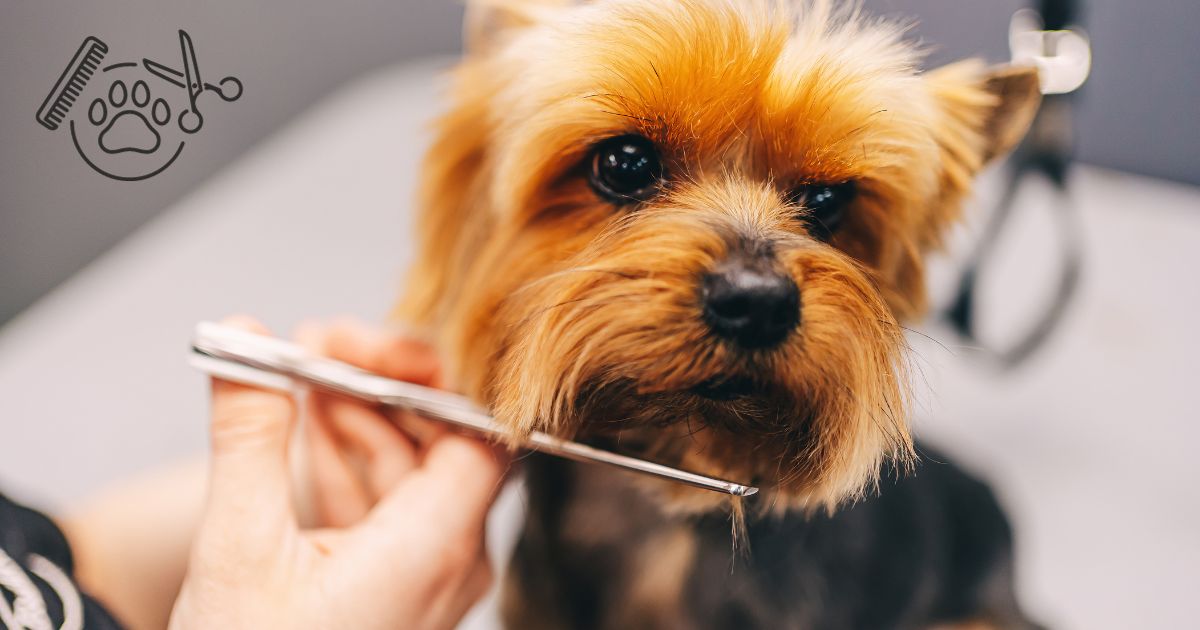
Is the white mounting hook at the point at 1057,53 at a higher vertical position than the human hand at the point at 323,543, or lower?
higher

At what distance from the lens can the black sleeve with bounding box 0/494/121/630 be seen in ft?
1.54

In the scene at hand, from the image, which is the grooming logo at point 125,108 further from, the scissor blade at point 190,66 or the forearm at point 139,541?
the forearm at point 139,541

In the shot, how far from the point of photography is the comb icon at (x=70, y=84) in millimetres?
479

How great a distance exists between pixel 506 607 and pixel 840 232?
63 centimetres

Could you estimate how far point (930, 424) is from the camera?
132 cm

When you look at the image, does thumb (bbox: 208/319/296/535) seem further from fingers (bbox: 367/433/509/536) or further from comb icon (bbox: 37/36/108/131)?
comb icon (bbox: 37/36/108/131)

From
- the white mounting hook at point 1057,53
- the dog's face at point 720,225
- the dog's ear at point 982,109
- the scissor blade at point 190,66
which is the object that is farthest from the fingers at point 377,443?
the white mounting hook at point 1057,53

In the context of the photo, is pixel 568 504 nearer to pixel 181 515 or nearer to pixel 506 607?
pixel 506 607

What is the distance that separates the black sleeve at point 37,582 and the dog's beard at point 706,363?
31cm

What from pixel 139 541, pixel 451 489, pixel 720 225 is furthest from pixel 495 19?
pixel 139 541

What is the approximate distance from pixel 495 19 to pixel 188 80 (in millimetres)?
384

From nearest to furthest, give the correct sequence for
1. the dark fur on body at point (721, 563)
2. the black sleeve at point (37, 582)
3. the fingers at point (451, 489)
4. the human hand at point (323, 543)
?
1. the black sleeve at point (37, 582)
2. the human hand at point (323, 543)
3. the fingers at point (451, 489)
4. the dark fur on body at point (721, 563)

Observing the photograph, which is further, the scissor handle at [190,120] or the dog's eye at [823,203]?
the dog's eye at [823,203]

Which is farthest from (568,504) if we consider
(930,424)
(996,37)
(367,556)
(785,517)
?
(996,37)
